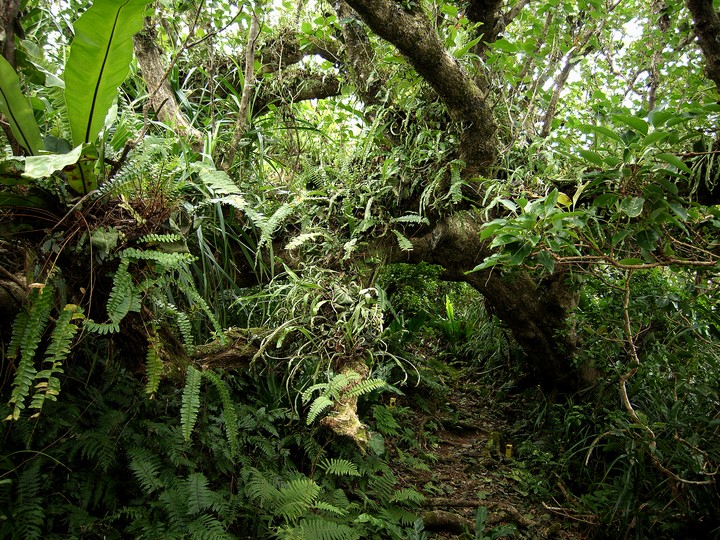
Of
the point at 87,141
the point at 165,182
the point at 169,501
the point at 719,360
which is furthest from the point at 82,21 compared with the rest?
the point at 719,360

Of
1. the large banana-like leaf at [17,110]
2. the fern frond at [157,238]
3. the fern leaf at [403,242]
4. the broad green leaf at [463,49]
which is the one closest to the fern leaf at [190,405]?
the fern frond at [157,238]

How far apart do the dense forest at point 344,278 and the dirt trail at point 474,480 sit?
2cm

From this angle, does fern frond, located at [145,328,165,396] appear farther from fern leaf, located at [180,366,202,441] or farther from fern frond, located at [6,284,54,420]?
fern frond, located at [6,284,54,420]

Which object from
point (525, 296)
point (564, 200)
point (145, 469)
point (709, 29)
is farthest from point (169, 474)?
point (709, 29)

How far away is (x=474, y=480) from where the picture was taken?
3.20 meters

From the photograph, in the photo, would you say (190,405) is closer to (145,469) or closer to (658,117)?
(145,469)

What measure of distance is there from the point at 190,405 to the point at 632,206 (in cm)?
180

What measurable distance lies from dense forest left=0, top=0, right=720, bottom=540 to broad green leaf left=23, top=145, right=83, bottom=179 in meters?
0.01

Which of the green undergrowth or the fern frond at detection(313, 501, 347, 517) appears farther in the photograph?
the fern frond at detection(313, 501, 347, 517)

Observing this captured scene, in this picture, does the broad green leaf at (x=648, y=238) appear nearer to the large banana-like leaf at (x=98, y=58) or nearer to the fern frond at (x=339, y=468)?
the fern frond at (x=339, y=468)

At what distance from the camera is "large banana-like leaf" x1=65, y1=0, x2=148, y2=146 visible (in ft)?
4.40

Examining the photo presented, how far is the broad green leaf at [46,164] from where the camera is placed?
1195 mm

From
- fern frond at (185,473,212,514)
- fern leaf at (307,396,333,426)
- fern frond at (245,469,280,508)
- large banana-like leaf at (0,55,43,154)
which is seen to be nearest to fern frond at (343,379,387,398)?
fern leaf at (307,396,333,426)

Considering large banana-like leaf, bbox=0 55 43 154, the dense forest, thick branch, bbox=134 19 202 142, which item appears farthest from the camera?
thick branch, bbox=134 19 202 142
